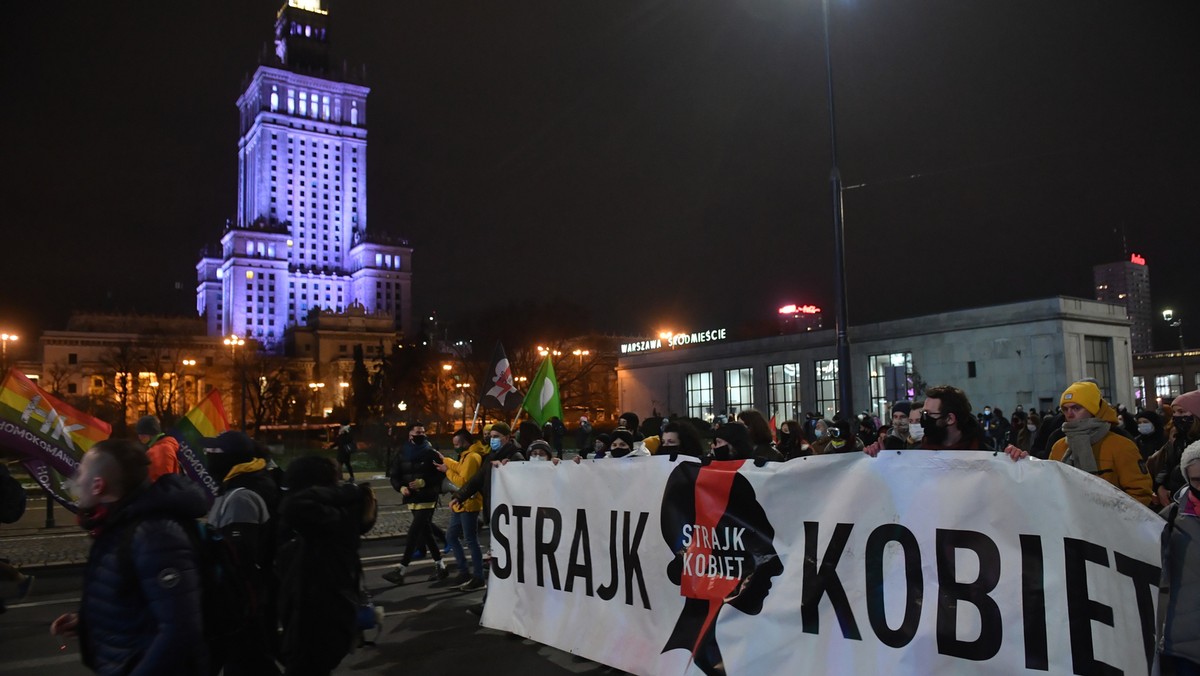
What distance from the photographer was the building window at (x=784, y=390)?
194ft

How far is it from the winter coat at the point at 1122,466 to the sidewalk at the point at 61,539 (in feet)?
35.2

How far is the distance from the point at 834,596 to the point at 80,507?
3909 millimetres

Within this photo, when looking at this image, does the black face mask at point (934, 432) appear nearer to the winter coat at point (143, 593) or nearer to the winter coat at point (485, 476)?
the winter coat at point (485, 476)

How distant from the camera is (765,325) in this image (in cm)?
10762

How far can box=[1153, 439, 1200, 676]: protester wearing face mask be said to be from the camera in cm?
368

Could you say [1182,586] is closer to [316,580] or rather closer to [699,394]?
[316,580]

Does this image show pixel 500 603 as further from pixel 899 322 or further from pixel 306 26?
pixel 306 26

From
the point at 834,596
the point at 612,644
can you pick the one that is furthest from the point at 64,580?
the point at 834,596

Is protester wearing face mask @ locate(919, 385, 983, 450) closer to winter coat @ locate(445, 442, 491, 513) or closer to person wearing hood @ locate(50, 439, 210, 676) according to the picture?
person wearing hood @ locate(50, 439, 210, 676)

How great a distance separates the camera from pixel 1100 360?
49.3 m

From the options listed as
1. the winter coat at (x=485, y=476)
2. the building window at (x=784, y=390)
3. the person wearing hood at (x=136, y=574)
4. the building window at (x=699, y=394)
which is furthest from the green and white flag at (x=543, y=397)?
the building window at (x=699, y=394)

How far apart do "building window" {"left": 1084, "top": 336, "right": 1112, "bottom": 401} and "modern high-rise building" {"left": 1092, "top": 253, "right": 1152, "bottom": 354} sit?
13998cm

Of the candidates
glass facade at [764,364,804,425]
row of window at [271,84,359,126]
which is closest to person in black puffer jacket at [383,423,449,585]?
glass facade at [764,364,804,425]

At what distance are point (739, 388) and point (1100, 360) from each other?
23.4 m
